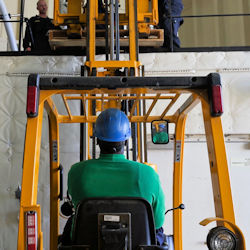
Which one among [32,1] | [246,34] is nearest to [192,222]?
[246,34]

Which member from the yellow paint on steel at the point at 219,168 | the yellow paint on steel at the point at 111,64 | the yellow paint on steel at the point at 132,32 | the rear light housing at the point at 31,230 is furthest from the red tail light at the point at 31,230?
the yellow paint on steel at the point at 132,32

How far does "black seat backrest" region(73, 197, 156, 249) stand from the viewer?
6.19 ft

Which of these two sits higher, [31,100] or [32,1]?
[32,1]

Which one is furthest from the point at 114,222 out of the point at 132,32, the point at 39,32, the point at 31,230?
the point at 39,32

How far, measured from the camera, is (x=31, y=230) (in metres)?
1.85

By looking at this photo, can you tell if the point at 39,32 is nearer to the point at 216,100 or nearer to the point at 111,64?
the point at 111,64

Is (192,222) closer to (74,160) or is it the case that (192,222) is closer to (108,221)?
(74,160)

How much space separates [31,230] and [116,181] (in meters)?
0.63

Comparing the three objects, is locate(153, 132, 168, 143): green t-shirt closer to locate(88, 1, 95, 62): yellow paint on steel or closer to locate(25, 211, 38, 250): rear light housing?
locate(88, 1, 95, 62): yellow paint on steel

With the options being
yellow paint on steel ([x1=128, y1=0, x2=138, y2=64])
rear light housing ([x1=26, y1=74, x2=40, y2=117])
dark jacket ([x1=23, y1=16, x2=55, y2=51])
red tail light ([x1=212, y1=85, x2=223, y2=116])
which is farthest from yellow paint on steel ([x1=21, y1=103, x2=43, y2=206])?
dark jacket ([x1=23, y1=16, x2=55, y2=51])

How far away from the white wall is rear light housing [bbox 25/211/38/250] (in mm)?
2981

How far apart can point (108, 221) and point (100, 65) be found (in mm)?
1986

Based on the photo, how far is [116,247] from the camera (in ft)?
5.97

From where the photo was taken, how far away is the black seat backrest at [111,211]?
1888 mm
